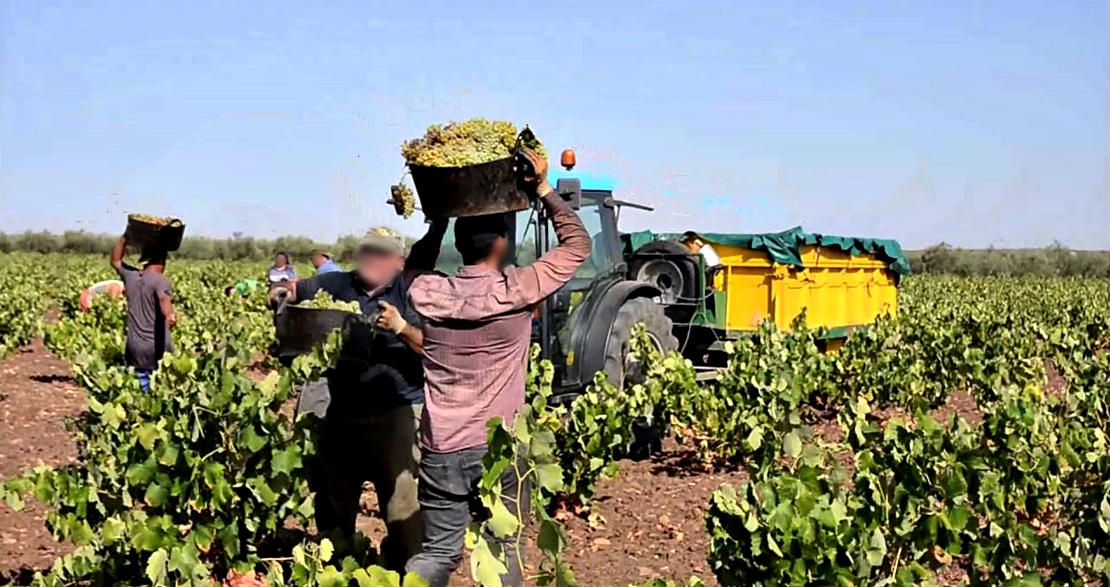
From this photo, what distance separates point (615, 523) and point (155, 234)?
3398 millimetres

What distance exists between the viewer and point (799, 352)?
9.68 metres

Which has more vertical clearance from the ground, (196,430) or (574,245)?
(574,245)

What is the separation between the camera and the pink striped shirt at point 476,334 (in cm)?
379

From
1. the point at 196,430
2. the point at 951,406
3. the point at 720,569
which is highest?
the point at 196,430

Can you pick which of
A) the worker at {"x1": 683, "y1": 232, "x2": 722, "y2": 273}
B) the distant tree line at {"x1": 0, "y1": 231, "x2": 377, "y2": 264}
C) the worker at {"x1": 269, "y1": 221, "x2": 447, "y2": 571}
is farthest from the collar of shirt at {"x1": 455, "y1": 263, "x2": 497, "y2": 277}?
the distant tree line at {"x1": 0, "y1": 231, "x2": 377, "y2": 264}

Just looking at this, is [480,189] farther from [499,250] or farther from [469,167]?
[499,250]

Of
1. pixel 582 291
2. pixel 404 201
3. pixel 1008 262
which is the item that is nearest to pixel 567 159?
pixel 582 291

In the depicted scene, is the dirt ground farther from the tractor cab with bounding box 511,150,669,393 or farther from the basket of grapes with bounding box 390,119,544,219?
the basket of grapes with bounding box 390,119,544,219

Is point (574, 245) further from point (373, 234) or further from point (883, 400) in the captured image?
point (883, 400)

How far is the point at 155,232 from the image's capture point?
7363 millimetres

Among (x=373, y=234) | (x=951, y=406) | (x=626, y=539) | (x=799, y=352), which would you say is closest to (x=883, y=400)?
(x=799, y=352)

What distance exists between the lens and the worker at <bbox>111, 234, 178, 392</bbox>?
7922 millimetres

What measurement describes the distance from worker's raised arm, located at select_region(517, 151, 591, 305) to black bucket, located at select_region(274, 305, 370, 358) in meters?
0.75

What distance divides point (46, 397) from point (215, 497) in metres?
8.82
